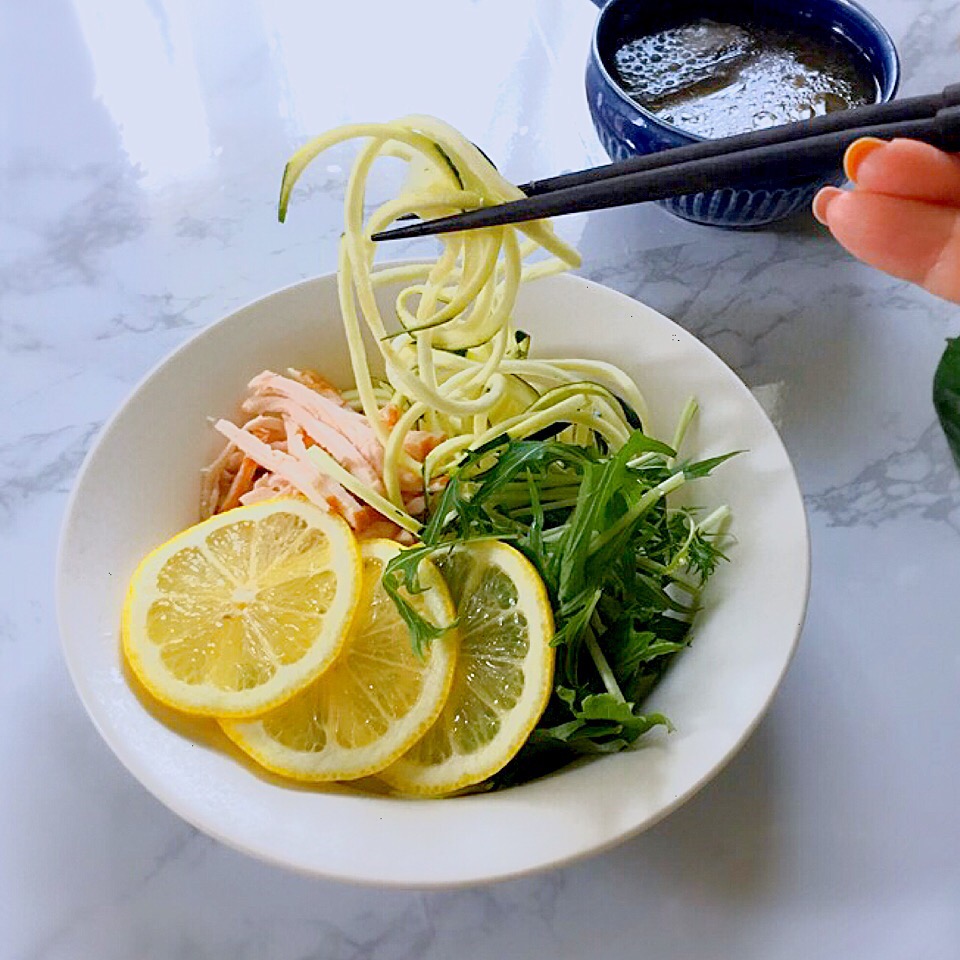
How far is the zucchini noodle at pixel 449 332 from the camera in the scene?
680 mm

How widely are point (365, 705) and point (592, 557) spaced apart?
180mm

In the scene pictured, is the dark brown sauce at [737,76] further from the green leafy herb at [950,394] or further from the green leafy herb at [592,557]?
the green leafy herb at [592,557]

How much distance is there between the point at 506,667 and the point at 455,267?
0.97 ft

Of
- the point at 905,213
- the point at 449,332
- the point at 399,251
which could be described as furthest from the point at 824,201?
the point at 399,251

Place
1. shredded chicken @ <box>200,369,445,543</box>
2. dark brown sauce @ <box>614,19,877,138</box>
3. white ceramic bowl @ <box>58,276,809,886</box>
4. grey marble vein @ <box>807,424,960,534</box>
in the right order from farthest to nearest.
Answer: dark brown sauce @ <box>614,19,877,138</box>, grey marble vein @ <box>807,424,960,534</box>, shredded chicken @ <box>200,369,445,543</box>, white ceramic bowl @ <box>58,276,809,886</box>

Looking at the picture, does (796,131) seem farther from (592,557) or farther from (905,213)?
(592,557)

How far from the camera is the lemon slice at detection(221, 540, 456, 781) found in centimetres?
67

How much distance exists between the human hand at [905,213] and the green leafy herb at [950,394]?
21 cm

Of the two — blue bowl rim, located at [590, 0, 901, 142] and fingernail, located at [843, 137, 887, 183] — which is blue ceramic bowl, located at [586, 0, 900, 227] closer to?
blue bowl rim, located at [590, 0, 901, 142]

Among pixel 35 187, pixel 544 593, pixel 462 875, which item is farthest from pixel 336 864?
pixel 35 187

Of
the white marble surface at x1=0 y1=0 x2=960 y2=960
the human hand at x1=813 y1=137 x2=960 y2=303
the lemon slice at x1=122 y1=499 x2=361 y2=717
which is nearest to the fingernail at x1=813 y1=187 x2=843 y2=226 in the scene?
the human hand at x1=813 y1=137 x2=960 y2=303

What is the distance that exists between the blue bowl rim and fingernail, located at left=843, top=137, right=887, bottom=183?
284 mm

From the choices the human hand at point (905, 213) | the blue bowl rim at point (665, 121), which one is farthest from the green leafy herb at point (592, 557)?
the blue bowl rim at point (665, 121)

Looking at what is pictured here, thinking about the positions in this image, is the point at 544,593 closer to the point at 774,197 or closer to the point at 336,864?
the point at 336,864
